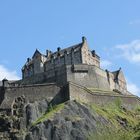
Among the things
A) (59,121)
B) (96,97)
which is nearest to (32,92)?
(59,121)

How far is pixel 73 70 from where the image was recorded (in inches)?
2997

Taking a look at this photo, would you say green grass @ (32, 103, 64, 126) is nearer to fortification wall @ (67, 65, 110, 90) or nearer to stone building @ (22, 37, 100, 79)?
fortification wall @ (67, 65, 110, 90)


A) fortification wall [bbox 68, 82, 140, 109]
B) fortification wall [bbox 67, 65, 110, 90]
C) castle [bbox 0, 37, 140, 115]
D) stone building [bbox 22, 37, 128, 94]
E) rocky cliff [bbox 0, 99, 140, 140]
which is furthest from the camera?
stone building [bbox 22, 37, 128, 94]

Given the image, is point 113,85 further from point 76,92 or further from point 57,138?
point 57,138

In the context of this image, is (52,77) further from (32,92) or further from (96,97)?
(32,92)

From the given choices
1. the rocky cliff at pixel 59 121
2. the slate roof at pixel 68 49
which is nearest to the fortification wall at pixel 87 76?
the slate roof at pixel 68 49

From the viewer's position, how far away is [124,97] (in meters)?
73.9

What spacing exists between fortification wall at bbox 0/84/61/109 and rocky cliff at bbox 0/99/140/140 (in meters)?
1.17

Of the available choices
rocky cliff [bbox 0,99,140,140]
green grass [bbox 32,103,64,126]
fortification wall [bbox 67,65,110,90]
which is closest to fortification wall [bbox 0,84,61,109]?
rocky cliff [bbox 0,99,140,140]

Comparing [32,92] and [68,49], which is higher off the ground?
[68,49]

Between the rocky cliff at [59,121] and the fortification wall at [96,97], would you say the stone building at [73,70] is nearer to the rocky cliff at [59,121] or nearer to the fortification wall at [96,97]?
the fortification wall at [96,97]

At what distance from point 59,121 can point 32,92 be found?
8.18 m

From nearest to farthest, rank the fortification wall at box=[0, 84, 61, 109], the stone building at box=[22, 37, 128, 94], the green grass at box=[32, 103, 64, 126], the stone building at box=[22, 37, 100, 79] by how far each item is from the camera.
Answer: the green grass at box=[32, 103, 64, 126]
the fortification wall at box=[0, 84, 61, 109]
the stone building at box=[22, 37, 128, 94]
the stone building at box=[22, 37, 100, 79]

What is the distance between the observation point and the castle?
6725cm
